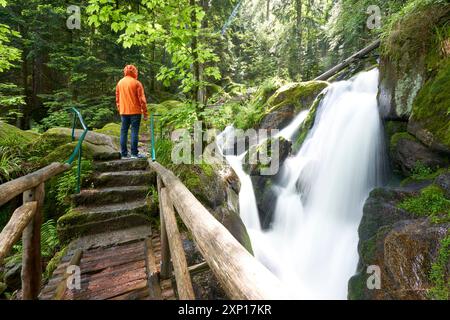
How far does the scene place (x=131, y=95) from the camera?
5.64 m

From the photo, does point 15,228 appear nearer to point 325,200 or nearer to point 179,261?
point 179,261

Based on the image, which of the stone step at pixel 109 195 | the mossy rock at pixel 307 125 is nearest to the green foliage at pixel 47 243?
the stone step at pixel 109 195

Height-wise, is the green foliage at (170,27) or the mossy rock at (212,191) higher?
the green foliage at (170,27)

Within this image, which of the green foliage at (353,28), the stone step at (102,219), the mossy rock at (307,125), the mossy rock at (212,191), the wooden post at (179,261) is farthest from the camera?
the green foliage at (353,28)

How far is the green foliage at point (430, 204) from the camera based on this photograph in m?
4.18

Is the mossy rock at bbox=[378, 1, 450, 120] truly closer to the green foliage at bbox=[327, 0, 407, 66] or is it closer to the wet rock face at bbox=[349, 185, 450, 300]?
the wet rock face at bbox=[349, 185, 450, 300]

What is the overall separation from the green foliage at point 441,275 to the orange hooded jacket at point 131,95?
5.68 m

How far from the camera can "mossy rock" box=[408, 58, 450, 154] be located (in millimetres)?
4973

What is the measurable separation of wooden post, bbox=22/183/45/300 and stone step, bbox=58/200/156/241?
0.52 meters

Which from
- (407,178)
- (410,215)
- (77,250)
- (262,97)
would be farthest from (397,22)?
(77,250)

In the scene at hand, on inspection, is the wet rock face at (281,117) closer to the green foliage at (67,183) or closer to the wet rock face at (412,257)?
the wet rock face at (412,257)

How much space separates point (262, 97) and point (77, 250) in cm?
1189

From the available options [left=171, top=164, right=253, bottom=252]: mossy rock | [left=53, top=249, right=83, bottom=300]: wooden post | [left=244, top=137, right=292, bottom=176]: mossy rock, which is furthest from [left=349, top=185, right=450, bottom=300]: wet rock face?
[left=53, top=249, right=83, bottom=300]: wooden post

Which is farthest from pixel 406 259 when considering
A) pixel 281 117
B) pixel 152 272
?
pixel 281 117
